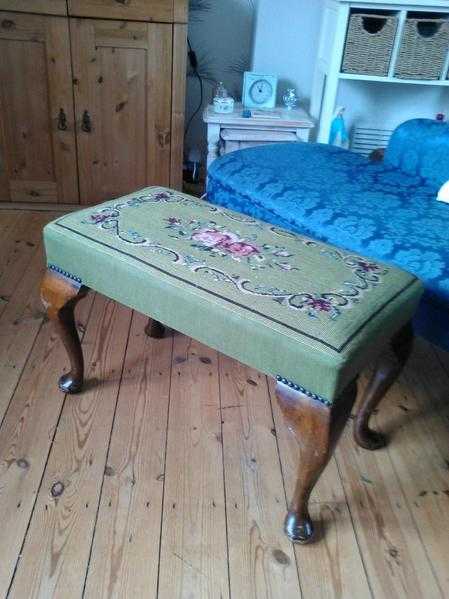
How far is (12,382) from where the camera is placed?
1385 millimetres

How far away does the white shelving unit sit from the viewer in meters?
1.87

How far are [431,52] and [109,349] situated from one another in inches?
65.0

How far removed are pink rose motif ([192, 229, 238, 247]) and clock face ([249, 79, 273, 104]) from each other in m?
1.39

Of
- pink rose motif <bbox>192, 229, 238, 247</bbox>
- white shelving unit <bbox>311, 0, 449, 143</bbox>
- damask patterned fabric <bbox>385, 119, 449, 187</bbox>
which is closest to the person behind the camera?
pink rose motif <bbox>192, 229, 238, 247</bbox>

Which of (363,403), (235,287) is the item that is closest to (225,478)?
(363,403)

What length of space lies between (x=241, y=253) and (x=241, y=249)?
0.02 m

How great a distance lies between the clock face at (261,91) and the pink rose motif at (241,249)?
4.71ft

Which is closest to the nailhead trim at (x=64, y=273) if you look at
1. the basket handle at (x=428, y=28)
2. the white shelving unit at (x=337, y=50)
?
the white shelving unit at (x=337, y=50)

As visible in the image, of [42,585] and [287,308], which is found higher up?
[287,308]

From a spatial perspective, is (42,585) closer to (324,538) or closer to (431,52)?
(324,538)

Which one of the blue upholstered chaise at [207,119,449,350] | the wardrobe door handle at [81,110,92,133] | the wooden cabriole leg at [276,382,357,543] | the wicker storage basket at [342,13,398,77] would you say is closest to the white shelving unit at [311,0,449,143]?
the wicker storage basket at [342,13,398,77]

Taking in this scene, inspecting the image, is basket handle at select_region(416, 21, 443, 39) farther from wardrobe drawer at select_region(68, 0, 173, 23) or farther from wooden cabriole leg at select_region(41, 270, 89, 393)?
wooden cabriole leg at select_region(41, 270, 89, 393)

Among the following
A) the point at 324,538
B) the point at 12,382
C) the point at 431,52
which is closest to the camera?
the point at 324,538

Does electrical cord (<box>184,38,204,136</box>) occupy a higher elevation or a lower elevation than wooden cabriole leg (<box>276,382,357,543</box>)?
higher
